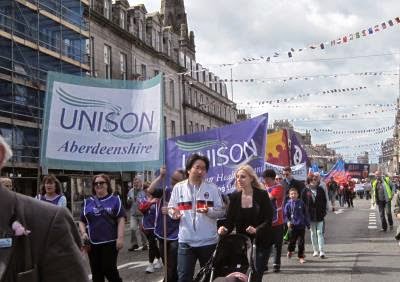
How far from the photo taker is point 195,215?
19.5 feet

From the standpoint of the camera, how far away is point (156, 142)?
806 cm

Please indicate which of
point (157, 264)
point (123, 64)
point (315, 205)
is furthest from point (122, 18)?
point (157, 264)

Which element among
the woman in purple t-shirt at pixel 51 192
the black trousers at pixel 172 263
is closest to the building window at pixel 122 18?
the woman in purple t-shirt at pixel 51 192

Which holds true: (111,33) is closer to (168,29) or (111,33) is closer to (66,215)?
(168,29)

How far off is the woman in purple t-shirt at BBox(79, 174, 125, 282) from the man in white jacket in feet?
3.33

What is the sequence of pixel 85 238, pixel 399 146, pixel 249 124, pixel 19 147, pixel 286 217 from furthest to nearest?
pixel 399 146 < pixel 19 147 < pixel 286 217 < pixel 249 124 < pixel 85 238

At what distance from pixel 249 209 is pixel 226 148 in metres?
3.91

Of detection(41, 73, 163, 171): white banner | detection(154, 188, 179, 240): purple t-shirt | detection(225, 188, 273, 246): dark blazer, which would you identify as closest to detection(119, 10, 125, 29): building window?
detection(41, 73, 163, 171): white banner

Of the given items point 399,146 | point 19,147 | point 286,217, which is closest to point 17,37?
point 19,147

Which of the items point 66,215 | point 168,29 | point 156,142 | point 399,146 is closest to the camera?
point 66,215

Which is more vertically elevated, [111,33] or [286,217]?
[111,33]

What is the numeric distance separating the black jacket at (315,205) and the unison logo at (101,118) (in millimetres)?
4321

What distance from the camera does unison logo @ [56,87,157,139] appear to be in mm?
8133

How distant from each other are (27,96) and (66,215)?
2633 centimetres
